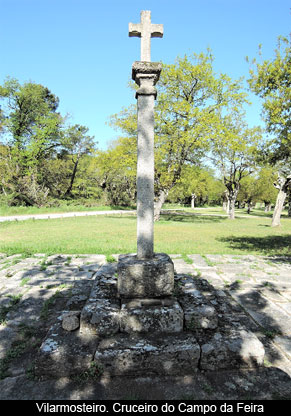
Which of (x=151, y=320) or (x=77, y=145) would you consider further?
(x=77, y=145)

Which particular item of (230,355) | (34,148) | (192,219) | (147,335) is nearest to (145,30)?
(147,335)

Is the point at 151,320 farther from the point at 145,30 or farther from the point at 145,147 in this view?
the point at 145,30

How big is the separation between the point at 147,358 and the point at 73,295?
2.33 metres

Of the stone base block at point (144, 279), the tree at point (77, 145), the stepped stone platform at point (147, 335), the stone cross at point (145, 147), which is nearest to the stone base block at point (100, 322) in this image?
the stepped stone platform at point (147, 335)

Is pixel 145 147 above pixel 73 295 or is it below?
above

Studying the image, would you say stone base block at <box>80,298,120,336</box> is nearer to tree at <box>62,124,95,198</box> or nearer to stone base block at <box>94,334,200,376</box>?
stone base block at <box>94,334,200,376</box>

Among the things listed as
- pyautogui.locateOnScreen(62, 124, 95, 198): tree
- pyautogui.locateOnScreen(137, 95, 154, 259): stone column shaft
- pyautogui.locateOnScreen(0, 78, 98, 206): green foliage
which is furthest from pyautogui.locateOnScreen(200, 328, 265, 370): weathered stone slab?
pyautogui.locateOnScreen(62, 124, 95, 198): tree

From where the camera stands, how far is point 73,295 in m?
4.53

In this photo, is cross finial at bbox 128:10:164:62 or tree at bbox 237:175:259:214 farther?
tree at bbox 237:175:259:214

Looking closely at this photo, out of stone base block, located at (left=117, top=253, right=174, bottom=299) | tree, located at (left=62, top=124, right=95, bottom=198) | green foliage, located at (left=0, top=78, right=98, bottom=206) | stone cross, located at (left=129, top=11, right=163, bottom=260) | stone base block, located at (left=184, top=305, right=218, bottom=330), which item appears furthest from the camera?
tree, located at (left=62, top=124, right=95, bottom=198)

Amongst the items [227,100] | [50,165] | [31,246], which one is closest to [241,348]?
[31,246]

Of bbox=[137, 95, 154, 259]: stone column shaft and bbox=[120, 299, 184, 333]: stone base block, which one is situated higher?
bbox=[137, 95, 154, 259]: stone column shaft

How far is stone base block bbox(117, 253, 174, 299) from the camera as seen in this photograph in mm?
3275

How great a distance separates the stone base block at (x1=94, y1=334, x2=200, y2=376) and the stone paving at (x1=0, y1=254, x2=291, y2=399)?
0.29 m
